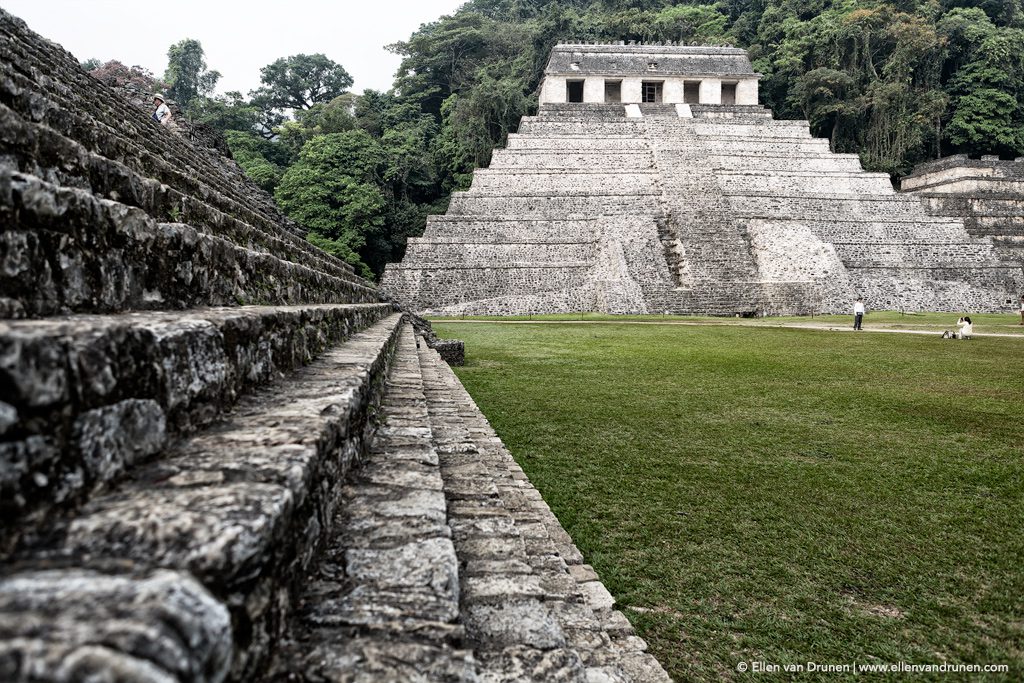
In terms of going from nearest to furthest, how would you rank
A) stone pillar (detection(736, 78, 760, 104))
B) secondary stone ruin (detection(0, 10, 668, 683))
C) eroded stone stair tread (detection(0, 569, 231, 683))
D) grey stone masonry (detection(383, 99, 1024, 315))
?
eroded stone stair tread (detection(0, 569, 231, 683)), secondary stone ruin (detection(0, 10, 668, 683)), grey stone masonry (detection(383, 99, 1024, 315)), stone pillar (detection(736, 78, 760, 104))

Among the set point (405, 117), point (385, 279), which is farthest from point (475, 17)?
point (385, 279)

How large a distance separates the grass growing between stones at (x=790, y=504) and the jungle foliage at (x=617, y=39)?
2435 centimetres

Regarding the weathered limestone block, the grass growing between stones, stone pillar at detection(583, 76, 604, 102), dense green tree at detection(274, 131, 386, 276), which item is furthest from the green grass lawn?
stone pillar at detection(583, 76, 604, 102)

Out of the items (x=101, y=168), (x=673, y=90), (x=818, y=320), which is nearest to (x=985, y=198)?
(x=818, y=320)

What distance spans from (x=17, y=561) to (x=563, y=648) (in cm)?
108

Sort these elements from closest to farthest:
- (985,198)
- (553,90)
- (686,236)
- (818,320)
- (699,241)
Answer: (818,320) < (699,241) < (686,236) < (985,198) < (553,90)

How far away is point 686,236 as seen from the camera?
2391cm

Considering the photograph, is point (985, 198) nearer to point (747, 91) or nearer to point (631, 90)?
point (747, 91)

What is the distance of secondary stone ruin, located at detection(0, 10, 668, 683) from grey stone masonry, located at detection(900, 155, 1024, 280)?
32108mm

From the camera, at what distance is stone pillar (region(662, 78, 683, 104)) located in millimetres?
37406

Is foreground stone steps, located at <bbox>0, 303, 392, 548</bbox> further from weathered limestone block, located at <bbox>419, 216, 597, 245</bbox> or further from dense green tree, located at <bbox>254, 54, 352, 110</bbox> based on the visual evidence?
dense green tree, located at <bbox>254, 54, 352, 110</bbox>

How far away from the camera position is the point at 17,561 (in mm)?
744

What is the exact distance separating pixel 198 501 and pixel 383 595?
1.57ft

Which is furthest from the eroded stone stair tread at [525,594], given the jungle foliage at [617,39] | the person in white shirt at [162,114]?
the jungle foliage at [617,39]
